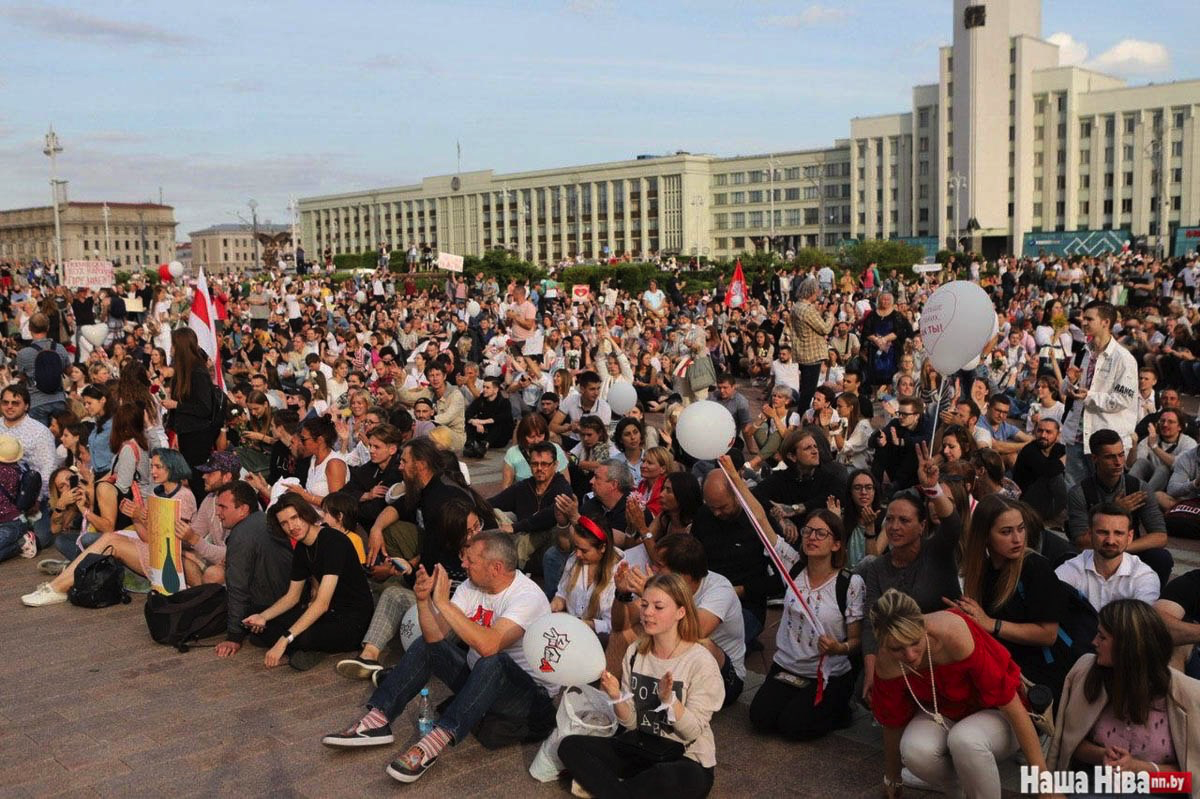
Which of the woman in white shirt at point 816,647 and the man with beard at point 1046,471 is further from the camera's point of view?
the man with beard at point 1046,471

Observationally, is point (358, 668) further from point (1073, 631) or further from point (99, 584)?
point (1073, 631)

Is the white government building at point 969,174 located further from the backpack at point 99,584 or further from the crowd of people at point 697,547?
the backpack at point 99,584

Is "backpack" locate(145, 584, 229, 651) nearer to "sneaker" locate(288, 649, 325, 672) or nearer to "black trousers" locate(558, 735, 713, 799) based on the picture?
"sneaker" locate(288, 649, 325, 672)

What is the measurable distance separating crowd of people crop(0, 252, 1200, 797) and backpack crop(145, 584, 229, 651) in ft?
0.69

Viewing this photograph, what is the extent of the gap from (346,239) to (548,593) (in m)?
155

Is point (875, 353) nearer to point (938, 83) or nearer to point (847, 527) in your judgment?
point (847, 527)

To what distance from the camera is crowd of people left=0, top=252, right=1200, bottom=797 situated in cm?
473

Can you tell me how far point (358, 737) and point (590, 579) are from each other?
1.54 m

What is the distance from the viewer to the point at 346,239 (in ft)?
513

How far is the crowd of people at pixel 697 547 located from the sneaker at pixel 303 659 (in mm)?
29

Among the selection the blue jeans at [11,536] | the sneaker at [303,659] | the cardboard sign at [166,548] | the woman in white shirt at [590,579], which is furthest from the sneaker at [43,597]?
the woman in white shirt at [590,579]

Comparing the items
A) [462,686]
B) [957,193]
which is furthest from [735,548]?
[957,193]

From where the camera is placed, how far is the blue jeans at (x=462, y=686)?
5.61 metres

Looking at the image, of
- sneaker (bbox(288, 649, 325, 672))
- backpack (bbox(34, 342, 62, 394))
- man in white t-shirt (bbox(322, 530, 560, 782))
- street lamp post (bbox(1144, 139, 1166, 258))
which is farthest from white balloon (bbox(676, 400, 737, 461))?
street lamp post (bbox(1144, 139, 1166, 258))
